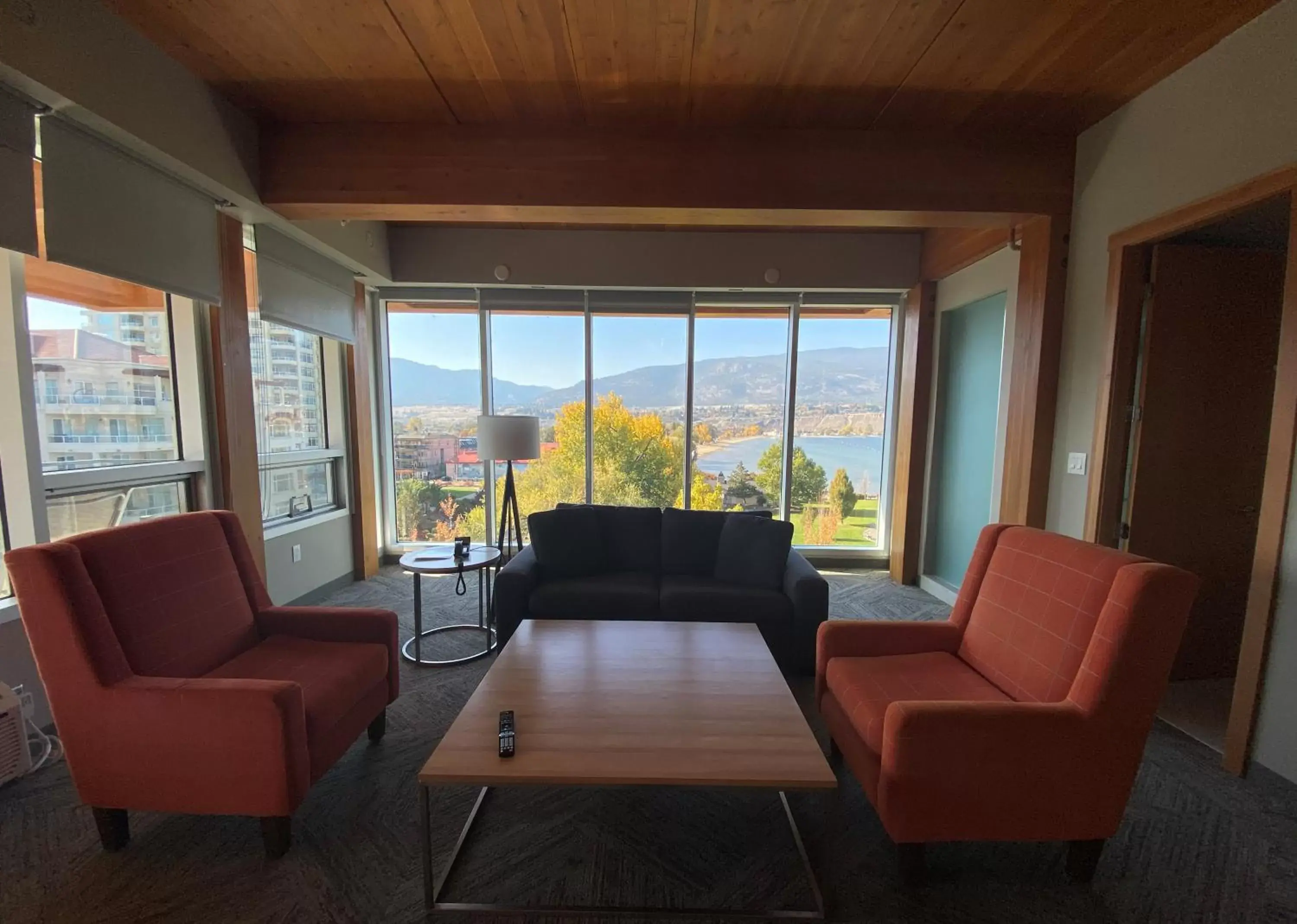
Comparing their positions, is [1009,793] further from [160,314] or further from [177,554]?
[160,314]

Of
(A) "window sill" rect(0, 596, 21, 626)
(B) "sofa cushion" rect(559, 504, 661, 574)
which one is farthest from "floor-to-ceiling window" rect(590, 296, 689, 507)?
(A) "window sill" rect(0, 596, 21, 626)

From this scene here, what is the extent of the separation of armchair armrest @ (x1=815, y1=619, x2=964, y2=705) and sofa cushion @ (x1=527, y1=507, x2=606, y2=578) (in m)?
1.52

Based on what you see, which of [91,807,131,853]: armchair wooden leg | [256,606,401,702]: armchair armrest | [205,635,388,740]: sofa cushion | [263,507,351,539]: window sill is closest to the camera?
[91,807,131,853]: armchair wooden leg

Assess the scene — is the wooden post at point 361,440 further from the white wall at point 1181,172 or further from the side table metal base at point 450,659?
the white wall at point 1181,172

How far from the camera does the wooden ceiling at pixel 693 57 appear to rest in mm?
1863

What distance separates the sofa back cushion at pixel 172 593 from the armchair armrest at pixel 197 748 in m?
0.17

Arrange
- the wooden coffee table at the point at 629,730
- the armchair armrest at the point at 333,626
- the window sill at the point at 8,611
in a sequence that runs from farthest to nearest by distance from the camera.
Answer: the armchair armrest at the point at 333,626 < the window sill at the point at 8,611 < the wooden coffee table at the point at 629,730

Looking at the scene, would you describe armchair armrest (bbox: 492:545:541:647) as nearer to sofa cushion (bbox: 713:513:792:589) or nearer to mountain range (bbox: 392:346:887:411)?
sofa cushion (bbox: 713:513:792:589)

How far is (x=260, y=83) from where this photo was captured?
2.33 meters

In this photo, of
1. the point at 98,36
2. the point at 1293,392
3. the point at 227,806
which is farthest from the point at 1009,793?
the point at 98,36

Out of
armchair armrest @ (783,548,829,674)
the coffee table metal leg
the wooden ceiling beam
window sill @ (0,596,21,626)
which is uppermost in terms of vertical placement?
the wooden ceiling beam

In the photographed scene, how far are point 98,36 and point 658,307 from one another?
333 centimetres

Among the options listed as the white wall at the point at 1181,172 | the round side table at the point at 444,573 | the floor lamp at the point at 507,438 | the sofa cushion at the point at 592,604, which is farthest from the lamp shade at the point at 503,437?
the white wall at the point at 1181,172

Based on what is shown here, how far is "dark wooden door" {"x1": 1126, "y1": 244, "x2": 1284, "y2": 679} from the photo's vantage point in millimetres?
2355
